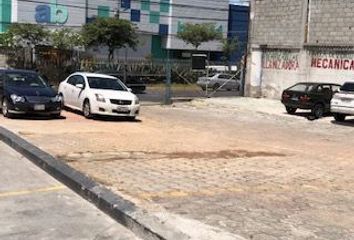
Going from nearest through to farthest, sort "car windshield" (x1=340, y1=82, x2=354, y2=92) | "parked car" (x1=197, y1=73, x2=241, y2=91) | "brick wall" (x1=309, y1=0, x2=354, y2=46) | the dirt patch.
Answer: the dirt patch → "car windshield" (x1=340, y1=82, x2=354, y2=92) → "brick wall" (x1=309, y1=0, x2=354, y2=46) → "parked car" (x1=197, y1=73, x2=241, y2=91)

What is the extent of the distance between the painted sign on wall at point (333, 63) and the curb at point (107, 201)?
19.8 m

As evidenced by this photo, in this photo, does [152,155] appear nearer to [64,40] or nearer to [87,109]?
[87,109]

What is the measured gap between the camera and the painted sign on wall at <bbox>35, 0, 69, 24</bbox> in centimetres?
7119

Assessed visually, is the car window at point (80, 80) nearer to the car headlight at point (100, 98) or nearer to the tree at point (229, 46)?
the car headlight at point (100, 98)

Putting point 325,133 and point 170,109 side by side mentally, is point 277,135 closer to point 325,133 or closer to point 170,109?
point 325,133

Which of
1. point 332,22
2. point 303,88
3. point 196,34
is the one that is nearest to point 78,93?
point 303,88

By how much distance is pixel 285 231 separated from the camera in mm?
6977

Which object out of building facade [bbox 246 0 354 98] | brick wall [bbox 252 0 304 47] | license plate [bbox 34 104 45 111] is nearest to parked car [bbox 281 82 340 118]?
building facade [bbox 246 0 354 98]

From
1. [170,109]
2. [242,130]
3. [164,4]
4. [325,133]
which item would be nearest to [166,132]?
[242,130]

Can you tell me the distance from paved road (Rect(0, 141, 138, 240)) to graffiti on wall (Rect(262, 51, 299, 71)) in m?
23.1

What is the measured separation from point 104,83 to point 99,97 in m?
1.42

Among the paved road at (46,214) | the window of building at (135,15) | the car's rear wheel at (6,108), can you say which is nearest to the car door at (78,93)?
the car's rear wheel at (6,108)

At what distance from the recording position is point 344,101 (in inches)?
918

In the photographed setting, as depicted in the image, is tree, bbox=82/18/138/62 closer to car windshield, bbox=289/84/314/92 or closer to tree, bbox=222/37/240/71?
tree, bbox=222/37/240/71
